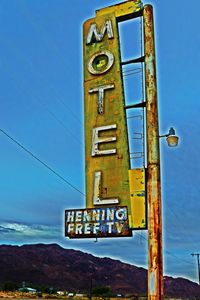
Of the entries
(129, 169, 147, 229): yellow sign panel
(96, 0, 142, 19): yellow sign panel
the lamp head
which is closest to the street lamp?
the lamp head

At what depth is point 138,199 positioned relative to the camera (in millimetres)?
12781

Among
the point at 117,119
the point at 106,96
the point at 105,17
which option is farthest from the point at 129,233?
the point at 105,17

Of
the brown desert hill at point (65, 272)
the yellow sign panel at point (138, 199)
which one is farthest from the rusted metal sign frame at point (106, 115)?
the brown desert hill at point (65, 272)

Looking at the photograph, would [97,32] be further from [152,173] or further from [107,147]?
[152,173]

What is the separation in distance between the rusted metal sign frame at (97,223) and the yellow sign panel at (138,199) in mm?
257

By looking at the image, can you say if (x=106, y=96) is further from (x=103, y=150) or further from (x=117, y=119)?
(x=103, y=150)

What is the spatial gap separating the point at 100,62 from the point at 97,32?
116 centimetres

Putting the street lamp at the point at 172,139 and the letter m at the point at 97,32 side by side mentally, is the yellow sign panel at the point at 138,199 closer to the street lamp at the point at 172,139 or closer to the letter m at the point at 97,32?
the street lamp at the point at 172,139

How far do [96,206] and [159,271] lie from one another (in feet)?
9.18

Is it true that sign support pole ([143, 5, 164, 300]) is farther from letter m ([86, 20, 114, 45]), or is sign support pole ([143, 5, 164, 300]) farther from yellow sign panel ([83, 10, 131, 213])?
letter m ([86, 20, 114, 45])

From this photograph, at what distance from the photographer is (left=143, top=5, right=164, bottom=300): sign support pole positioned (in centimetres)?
1174

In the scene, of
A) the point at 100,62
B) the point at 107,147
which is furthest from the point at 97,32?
the point at 107,147

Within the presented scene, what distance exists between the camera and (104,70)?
47.5 ft

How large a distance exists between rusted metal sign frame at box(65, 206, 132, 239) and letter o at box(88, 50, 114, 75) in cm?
466
